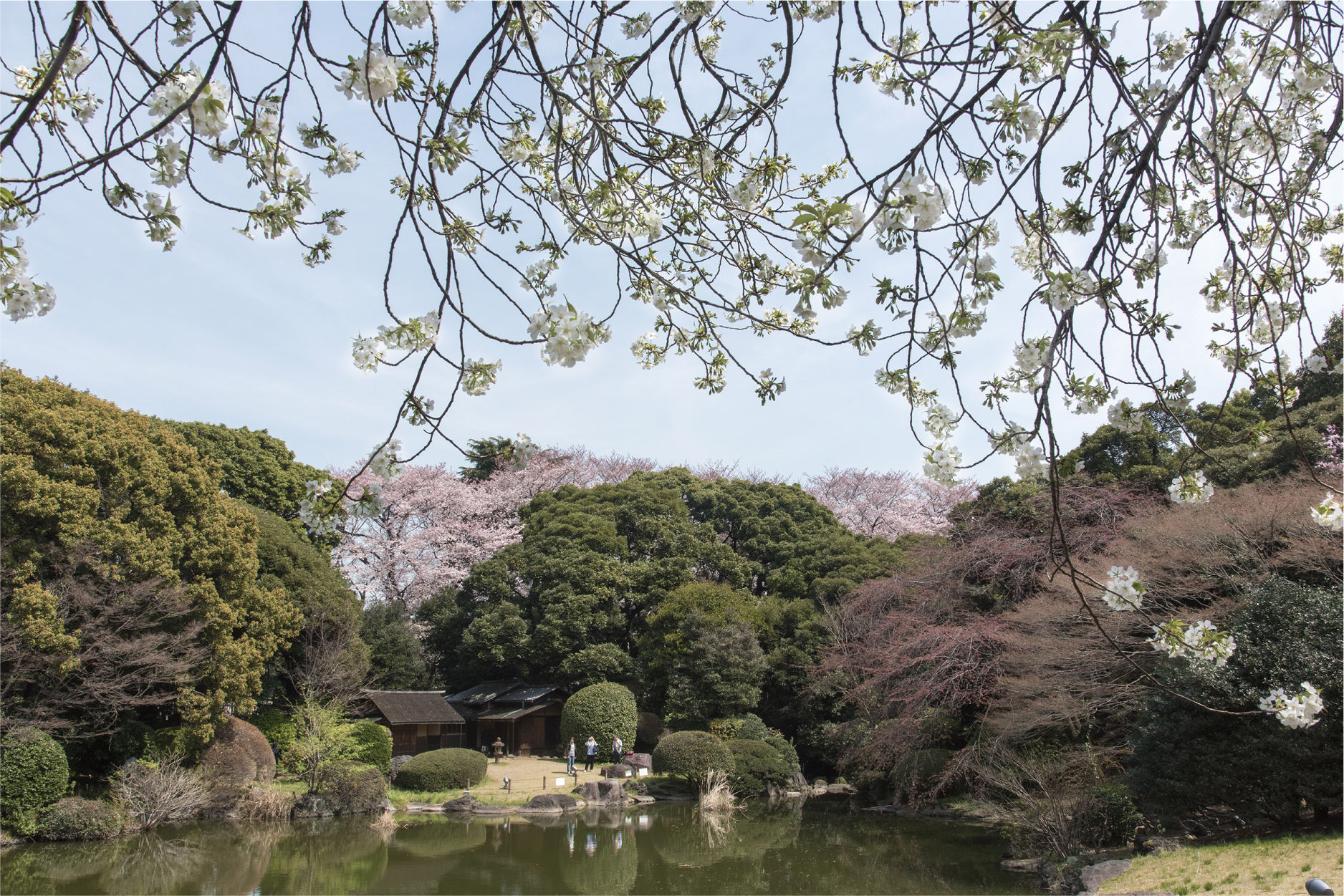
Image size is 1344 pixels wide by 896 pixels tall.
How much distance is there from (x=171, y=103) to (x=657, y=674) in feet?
49.8

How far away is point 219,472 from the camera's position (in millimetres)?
11539

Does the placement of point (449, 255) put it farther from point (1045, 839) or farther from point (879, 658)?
point (879, 658)

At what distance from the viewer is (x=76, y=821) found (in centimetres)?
866

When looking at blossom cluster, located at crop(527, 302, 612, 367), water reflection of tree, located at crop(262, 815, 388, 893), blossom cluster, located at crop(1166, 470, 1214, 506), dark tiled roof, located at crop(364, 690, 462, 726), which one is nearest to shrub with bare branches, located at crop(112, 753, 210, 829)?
water reflection of tree, located at crop(262, 815, 388, 893)

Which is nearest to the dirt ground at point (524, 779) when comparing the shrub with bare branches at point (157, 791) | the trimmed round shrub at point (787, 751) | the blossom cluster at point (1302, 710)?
the trimmed round shrub at point (787, 751)

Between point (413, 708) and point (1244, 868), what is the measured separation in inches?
517

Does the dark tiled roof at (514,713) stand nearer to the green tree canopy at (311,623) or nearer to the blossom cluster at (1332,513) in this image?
the green tree canopy at (311,623)

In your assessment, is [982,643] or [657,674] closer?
[982,643]

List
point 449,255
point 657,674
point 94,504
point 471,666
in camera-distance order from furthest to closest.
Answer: point 471,666
point 657,674
point 94,504
point 449,255

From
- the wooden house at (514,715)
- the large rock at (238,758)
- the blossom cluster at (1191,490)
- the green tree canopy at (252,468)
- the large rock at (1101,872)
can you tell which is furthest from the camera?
the wooden house at (514,715)

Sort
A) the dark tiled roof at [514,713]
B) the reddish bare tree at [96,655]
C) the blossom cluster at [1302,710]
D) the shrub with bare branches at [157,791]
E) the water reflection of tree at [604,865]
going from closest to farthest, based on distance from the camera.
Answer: the blossom cluster at [1302,710], the water reflection of tree at [604,865], the reddish bare tree at [96,655], the shrub with bare branches at [157,791], the dark tiled roof at [514,713]

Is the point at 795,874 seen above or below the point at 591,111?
below

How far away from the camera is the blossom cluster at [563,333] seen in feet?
5.71

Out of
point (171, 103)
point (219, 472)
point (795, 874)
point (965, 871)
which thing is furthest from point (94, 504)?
point (965, 871)
